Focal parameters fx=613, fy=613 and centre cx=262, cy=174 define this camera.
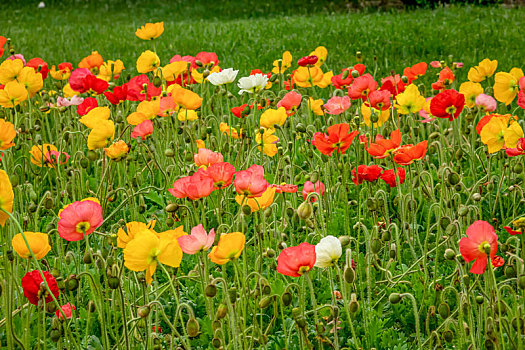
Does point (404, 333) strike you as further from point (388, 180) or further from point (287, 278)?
point (388, 180)

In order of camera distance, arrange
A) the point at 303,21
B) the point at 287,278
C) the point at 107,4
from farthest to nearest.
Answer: the point at 107,4 < the point at 303,21 < the point at 287,278

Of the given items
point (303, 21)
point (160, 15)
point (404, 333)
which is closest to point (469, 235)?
point (404, 333)

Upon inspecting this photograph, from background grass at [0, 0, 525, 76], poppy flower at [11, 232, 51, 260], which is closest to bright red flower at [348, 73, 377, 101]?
poppy flower at [11, 232, 51, 260]

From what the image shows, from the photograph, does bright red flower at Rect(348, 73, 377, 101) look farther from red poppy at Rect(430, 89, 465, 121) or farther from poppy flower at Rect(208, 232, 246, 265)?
poppy flower at Rect(208, 232, 246, 265)

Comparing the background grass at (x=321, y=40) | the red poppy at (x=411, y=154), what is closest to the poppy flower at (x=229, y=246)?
the red poppy at (x=411, y=154)

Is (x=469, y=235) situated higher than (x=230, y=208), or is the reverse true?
(x=469, y=235)

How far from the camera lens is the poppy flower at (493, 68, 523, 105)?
242 cm

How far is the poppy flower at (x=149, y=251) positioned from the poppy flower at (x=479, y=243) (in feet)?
2.03

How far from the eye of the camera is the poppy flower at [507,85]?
7.93ft

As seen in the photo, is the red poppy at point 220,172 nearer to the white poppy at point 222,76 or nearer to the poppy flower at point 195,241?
the poppy flower at point 195,241

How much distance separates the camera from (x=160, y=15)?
35.0 ft

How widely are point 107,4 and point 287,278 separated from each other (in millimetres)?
11300

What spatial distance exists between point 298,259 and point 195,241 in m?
0.23

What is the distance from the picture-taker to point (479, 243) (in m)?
1.31
